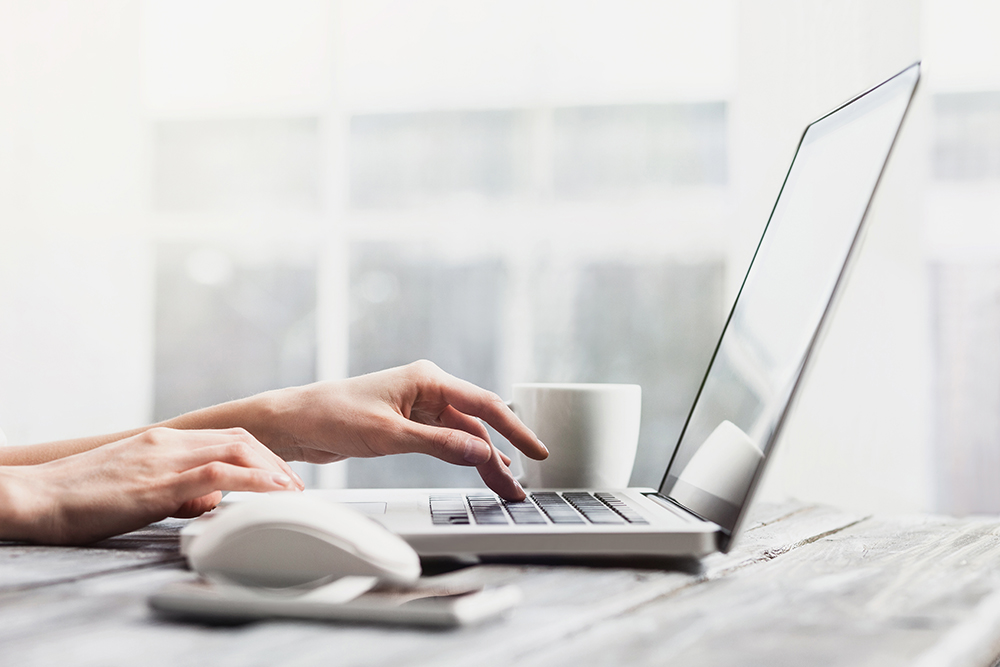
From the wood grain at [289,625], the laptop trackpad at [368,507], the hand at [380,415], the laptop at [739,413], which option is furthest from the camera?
the hand at [380,415]

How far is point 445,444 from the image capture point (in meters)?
0.63

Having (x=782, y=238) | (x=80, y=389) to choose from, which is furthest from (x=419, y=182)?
(x=782, y=238)

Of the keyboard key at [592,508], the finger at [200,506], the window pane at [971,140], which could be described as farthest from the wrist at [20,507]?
the window pane at [971,140]

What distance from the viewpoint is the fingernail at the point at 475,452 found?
611mm

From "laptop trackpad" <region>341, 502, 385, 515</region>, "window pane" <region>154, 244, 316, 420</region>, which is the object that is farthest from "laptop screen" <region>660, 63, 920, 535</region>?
"window pane" <region>154, 244, 316, 420</region>

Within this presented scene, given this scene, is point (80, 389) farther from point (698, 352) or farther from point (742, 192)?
point (742, 192)

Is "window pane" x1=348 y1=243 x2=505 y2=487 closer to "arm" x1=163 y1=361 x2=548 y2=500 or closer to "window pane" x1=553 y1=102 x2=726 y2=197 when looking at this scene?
"window pane" x1=553 y1=102 x2=726 y2=197

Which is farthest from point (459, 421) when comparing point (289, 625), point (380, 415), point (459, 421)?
point (289, 625)

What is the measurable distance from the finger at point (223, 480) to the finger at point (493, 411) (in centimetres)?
21

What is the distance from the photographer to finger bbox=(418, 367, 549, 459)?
0.68m

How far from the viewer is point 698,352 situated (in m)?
2.23

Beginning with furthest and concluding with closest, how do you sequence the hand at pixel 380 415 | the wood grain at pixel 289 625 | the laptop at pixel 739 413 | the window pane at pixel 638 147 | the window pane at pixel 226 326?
the window pane at pixel 226 326
the window pane at pixel 638 147
the hand at pixel 380 415
the laptop at pixel 739 413
the wood grain at pixel 289 625

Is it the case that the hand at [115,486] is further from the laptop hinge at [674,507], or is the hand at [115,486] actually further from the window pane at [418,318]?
the window pane at [418,318]

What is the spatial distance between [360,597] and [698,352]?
6.40ft
